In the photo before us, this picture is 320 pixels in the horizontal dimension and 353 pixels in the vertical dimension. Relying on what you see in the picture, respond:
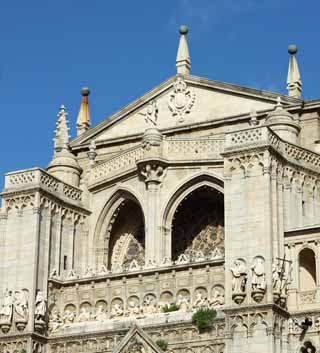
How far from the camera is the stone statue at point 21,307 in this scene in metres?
38.9

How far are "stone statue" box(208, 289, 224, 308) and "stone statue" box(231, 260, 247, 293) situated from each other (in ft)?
4.40

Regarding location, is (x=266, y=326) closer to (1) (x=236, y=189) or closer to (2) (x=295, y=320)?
(2) (x=295, y=320)

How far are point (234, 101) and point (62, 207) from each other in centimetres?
839

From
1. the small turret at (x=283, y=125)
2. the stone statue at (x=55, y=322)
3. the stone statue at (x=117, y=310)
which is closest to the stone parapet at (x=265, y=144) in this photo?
the small turret at (x=283, y=125)

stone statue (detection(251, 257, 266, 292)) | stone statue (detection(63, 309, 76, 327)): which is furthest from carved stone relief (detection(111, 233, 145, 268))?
stone statue (detection(251, 257, 266, 292))

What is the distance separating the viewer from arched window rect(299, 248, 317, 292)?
36844mm

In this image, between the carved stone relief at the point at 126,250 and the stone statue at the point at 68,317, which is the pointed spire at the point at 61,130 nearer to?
the carved stone relief at the point at 126,250

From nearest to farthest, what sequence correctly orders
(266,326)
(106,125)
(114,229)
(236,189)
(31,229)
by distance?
(266,326)
(236,189)
(31,229)
(114,229)
(106,125)

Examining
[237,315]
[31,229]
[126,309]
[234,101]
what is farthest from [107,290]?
[234,101]

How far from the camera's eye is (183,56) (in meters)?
46.7

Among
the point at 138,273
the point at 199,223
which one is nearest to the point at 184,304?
the point at 138,273

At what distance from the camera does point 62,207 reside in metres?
42.0

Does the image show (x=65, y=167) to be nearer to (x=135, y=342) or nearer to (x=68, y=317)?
(x=68, y=317)

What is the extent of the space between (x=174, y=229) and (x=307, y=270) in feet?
25.0
